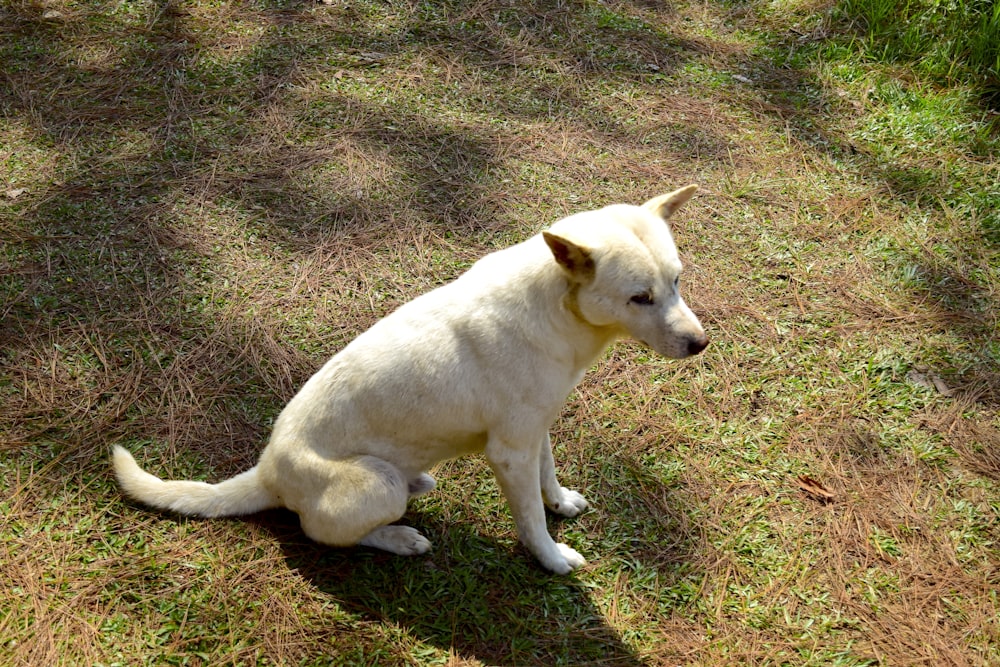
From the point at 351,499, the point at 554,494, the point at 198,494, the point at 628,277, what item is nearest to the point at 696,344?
the point at 628,277

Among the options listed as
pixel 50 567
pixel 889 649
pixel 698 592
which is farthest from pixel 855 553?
pixel 50 567

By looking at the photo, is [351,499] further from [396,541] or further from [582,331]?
[582,331]

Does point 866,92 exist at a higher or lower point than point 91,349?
higher

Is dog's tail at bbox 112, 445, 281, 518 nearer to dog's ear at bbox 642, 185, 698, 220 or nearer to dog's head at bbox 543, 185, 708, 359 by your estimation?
dog's head at bbox 543, 185, 708, 359

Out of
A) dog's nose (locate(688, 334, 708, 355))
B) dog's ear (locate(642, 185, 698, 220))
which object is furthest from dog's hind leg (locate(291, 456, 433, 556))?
dog's ear (locate(642, 185, 698, 220))

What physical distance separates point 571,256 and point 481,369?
634 mm

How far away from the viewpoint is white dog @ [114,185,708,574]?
9.58 feet

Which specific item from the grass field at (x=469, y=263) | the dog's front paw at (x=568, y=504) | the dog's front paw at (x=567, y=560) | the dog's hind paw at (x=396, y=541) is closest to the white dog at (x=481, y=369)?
the dog's hind paw at (x=396, y=541)

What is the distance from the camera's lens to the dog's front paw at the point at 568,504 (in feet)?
12.0

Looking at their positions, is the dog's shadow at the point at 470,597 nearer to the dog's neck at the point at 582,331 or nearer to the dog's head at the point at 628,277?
the dog's neck at the point at 582,331

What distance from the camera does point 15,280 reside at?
4449mm

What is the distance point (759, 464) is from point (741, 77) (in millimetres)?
4200

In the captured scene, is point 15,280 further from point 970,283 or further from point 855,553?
point 970,283

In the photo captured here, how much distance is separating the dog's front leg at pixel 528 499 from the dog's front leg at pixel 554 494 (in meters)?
0.24
